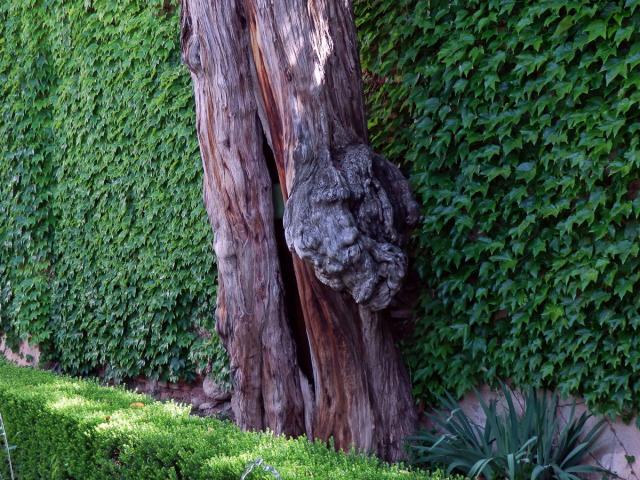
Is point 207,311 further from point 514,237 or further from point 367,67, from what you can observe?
point 514,237

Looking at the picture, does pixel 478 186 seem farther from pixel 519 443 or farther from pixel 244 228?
pixel 244 228

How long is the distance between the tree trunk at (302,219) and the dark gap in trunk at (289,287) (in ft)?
0.05

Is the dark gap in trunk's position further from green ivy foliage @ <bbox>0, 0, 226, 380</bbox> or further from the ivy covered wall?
green ivy foliage @ <bbox>0, 0, 226, 380</bbox>

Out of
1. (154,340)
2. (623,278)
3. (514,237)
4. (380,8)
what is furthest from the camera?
(154,340)

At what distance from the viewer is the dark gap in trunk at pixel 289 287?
5.43 meters

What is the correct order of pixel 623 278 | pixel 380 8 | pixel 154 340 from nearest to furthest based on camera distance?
pixel 623 278 < pixel 380 8 < pixel 154 340

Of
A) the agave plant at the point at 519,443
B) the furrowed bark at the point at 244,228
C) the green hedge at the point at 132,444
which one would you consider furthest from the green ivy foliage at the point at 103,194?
the agave plant at the point at 519,443

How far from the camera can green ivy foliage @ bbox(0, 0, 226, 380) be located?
22.8ft

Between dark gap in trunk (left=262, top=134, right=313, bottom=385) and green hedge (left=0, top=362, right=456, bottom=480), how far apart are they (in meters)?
1.11

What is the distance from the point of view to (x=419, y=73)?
493 centimetres

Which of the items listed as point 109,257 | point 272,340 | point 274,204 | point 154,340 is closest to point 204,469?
point 272,340

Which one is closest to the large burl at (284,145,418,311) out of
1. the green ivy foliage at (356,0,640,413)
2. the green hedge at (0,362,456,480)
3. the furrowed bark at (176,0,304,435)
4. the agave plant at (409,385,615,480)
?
the green ivy foliage at (356,0,640,413)

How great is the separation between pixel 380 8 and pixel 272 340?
2365 millimetres

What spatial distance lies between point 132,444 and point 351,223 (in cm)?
165
